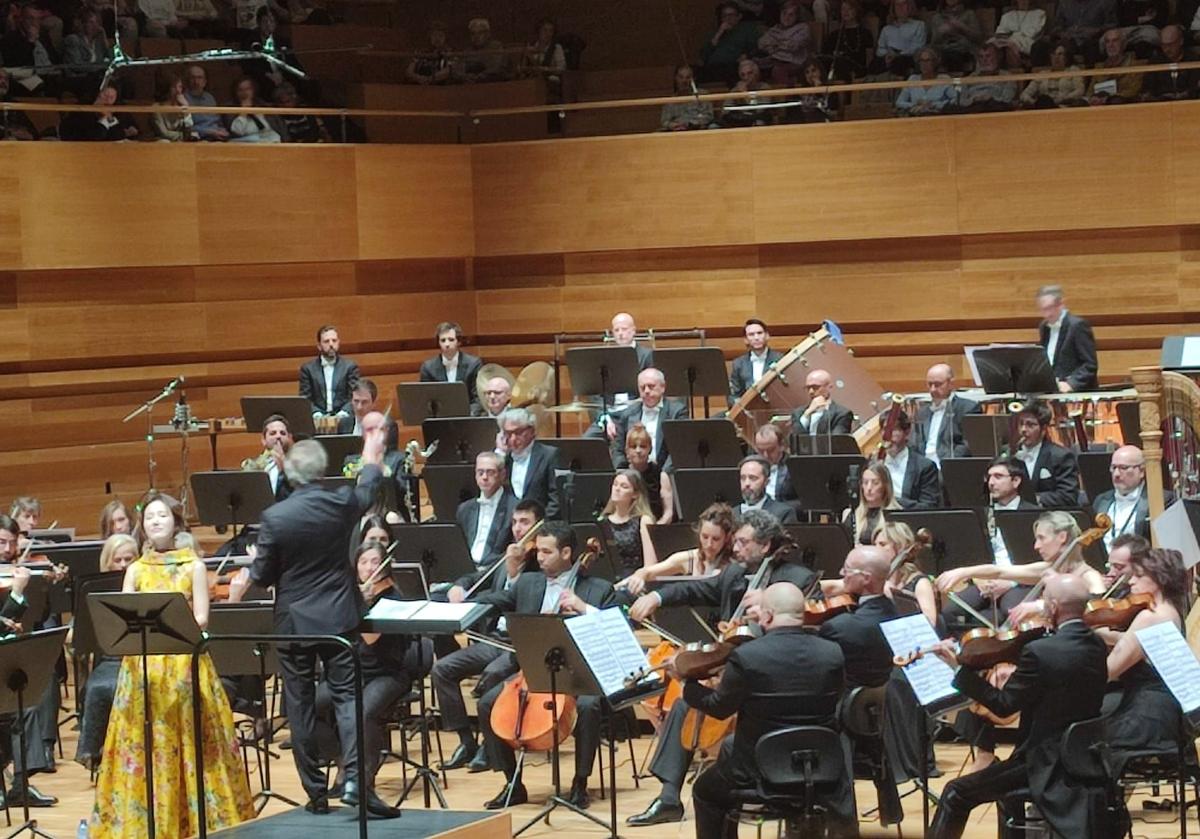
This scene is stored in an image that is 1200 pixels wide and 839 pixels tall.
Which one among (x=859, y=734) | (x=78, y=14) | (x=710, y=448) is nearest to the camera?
(x=859, y=734)

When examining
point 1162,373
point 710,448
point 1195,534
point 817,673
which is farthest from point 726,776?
point 710,448

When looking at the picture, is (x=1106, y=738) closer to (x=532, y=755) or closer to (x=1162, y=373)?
(x=1162, y=373)

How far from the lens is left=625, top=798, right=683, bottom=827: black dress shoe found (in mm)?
7258

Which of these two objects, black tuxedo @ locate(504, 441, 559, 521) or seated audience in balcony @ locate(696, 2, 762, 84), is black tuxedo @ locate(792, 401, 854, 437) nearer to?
black tuxedo @ locate(504, 441, 559, 521)

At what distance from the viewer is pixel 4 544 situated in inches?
329

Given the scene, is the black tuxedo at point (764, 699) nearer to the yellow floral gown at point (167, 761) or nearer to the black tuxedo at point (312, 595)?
the black tuxedo at point (312, 595)

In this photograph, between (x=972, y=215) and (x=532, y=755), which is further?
(x=972, y=215)

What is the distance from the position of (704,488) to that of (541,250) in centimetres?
560

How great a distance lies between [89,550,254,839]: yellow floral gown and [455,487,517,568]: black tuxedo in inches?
85.9

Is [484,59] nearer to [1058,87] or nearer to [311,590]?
[1058,87]

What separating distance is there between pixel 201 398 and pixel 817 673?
8116 mm

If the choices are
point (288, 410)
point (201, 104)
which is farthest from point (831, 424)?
point (201, 104)

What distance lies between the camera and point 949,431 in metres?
10.2

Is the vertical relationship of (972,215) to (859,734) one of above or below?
above
